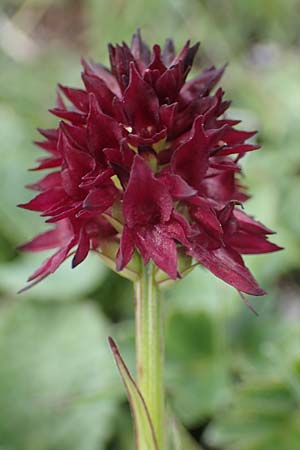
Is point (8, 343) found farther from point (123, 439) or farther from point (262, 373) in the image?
point (262, 373)

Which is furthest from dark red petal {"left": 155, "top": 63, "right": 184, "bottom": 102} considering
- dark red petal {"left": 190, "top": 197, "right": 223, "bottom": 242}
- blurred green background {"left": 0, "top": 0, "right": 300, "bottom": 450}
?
blurred green background {"left": 0, "top": 0, "right": 300, "bottom": 450}

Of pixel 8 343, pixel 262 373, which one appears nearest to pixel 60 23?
pixel 8 343

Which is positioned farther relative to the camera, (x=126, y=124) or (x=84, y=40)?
(x=84, y=40)

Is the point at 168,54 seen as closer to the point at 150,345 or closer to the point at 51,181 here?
the point at 51,181

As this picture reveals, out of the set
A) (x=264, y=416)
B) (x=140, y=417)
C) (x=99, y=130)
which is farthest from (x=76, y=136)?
(x=264, y=416)

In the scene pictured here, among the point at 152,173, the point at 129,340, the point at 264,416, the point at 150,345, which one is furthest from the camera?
the point at 129,340
